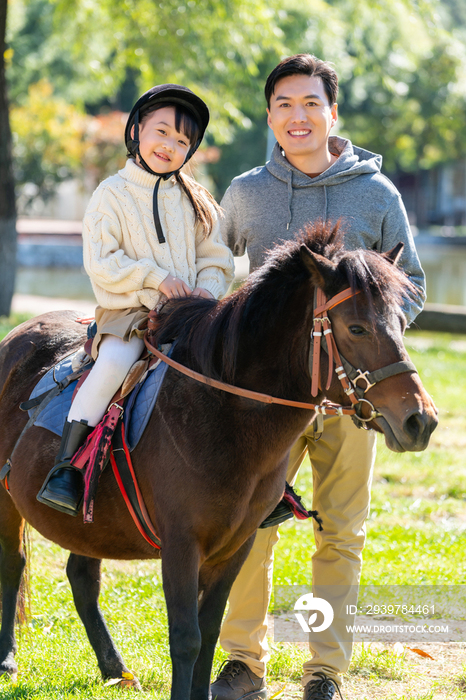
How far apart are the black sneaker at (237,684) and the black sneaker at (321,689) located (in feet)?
0.81

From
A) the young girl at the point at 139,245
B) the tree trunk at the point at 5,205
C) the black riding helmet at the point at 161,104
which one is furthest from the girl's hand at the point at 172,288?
the tree trunk at the point at 5,205

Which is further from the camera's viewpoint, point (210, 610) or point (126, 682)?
point (126, 682)

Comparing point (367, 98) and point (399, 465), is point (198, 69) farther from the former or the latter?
point (367, 98)

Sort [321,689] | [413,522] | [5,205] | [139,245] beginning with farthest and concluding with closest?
[5,205] < [413,522] < [321,689] < [139,245]

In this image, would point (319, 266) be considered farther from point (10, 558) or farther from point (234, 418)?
point (10, 558)

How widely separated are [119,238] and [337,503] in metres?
1.64

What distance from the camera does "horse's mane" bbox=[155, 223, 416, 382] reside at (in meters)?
2.46

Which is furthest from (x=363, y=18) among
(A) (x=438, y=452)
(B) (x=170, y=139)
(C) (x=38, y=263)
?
(C) (x=38, y=263)

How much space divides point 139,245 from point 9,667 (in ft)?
7.18

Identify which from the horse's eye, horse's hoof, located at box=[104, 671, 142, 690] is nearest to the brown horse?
the horse's eye

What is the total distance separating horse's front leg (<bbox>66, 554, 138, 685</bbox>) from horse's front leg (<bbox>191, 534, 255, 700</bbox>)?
1.75ft

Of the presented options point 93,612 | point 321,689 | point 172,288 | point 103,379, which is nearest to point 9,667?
point 93,612

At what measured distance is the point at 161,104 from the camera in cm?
318

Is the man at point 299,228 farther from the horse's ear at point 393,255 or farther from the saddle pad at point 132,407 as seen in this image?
the saddle pad at point 132,407
